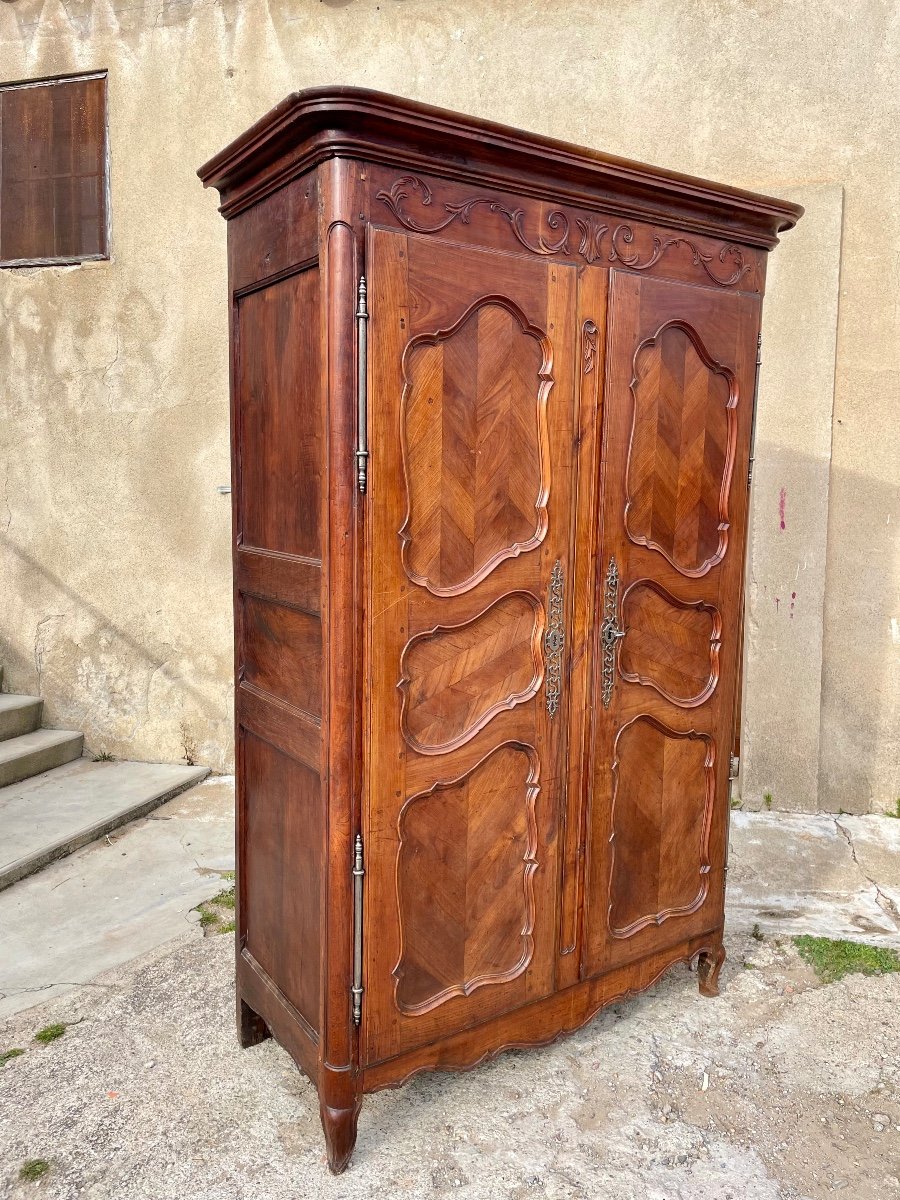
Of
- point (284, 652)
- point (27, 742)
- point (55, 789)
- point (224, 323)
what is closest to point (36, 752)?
point (27, 742)

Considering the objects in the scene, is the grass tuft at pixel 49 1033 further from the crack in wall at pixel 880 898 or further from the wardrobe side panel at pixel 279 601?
the crack in wall at pixel 880 898

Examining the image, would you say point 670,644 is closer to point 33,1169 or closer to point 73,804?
point 33,1169

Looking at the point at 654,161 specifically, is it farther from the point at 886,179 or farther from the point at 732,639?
the point at 732,639

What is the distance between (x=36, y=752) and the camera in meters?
4.34

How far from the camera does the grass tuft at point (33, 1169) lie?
1.92m

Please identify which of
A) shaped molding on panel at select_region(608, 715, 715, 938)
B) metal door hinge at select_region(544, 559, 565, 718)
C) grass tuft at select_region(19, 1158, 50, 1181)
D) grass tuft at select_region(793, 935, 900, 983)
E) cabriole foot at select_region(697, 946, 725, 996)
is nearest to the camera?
grass tuft at select_region(19, 1158, 50, 1181)

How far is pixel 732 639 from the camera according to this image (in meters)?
2.56

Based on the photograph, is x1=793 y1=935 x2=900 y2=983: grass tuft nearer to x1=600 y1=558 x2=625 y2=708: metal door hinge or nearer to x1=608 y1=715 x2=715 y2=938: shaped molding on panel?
x1=608 y1=715 x2=715 y2=938: shaped molding on panel

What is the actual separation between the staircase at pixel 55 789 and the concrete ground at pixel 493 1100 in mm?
564

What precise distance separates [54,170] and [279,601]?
11.6 ft

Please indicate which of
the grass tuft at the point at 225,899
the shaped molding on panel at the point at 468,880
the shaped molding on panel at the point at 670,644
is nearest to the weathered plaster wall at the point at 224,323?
the grass tuft at the point at 225,899

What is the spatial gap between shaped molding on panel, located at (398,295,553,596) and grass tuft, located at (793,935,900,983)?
1802 mm

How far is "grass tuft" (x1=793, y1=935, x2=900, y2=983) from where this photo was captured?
9.23 ft

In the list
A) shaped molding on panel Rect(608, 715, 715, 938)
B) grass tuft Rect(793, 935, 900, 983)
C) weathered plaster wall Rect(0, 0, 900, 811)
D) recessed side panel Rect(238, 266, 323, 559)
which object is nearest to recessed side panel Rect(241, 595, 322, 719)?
recessed side panel Rect(238, 266, 323, 559)
